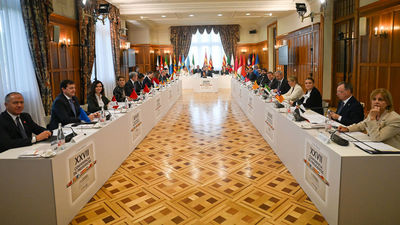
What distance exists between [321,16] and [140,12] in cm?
611

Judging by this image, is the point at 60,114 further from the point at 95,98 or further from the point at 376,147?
the point at 376,147

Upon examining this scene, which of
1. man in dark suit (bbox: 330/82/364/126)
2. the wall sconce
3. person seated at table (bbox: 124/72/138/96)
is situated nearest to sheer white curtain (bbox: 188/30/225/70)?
person seated at table (bbox: 124/72/138/96)

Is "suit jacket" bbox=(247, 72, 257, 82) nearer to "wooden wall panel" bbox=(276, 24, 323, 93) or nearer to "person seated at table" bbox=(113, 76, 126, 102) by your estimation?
"wooden wall panel" bbox=(276, 24, 323, 93)

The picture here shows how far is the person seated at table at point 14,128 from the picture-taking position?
2.96 meters

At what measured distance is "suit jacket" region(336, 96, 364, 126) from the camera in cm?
383

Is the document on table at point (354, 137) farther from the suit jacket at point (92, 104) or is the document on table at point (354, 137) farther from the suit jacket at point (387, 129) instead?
the suit jacket at point (92, 104)

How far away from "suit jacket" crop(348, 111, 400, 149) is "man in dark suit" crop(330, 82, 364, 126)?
804mm

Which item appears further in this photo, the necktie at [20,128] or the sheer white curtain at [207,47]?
the sheer white curtain at [207,47]

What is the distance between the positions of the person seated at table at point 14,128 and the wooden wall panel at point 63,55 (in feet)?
13.6

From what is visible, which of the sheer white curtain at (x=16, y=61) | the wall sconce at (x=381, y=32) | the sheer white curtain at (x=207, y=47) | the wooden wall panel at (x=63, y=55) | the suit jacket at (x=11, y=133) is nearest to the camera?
the suit jacket at (x=11, y=133)

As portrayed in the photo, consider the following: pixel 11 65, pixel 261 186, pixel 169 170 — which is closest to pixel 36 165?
pixel 169 170

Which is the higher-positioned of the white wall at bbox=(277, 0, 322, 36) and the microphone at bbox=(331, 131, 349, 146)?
the white wall at bbox=(277, 0, 322, 36)

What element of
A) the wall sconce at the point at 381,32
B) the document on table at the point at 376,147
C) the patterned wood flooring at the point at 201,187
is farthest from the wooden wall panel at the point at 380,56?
the document on table at the point at 376,147

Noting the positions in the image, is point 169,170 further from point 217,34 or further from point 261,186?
point 217,34
